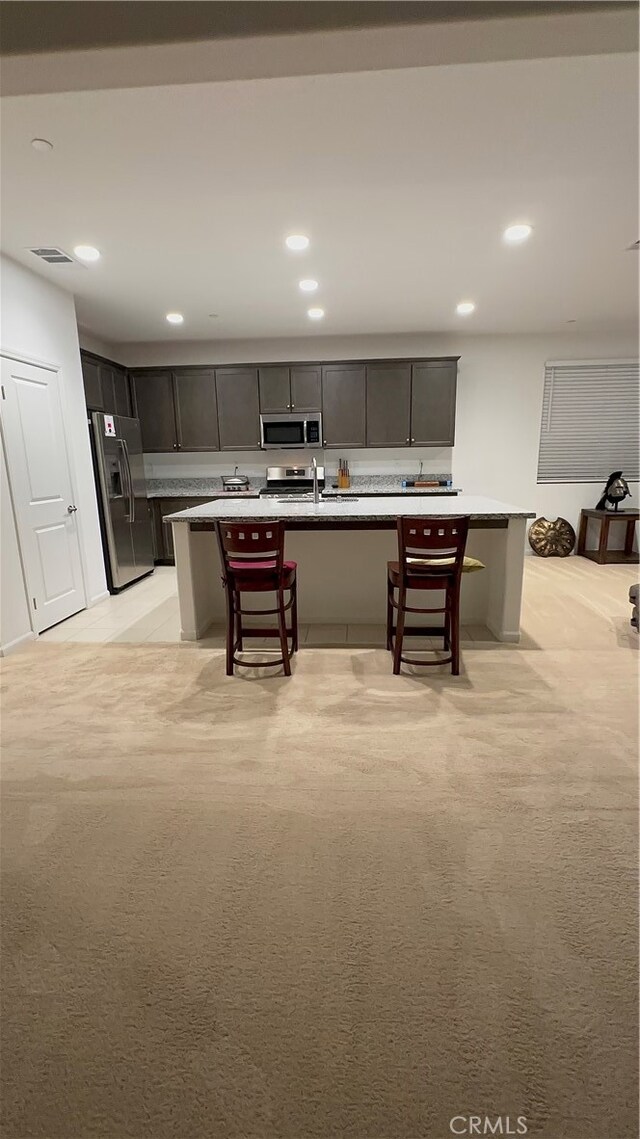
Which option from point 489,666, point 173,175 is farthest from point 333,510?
point 173,175

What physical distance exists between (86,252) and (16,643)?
2.85m

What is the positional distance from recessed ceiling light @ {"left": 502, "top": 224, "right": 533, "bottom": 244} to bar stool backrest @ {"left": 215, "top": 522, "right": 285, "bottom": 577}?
2506mm

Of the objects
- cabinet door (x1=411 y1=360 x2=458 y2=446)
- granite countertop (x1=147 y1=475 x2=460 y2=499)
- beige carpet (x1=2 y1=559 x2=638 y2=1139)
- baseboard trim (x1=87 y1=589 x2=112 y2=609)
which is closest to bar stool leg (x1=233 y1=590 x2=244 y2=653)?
beige carpet (x1=2 y1=559 x2=638 y2=1139)

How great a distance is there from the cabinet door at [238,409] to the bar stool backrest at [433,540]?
12.2ft

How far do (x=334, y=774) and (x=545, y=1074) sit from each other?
3.53ft

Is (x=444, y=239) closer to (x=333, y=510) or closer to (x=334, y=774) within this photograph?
(x=333, y=510)

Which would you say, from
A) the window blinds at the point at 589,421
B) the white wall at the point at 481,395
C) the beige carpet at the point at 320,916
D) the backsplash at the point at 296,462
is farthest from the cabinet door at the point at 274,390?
the beige carpet at the point at 320,916

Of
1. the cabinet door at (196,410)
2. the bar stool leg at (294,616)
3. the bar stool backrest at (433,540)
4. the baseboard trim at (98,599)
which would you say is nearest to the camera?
the bar stool backrest at (433,540)

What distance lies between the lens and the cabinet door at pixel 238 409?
5.76 meters

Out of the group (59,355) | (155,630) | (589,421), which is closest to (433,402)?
(589,421)

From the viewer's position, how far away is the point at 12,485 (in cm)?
346

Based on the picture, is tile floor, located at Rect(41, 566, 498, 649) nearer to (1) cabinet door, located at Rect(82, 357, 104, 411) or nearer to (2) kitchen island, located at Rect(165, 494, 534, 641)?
(2) kitchen island, located at Rect(165, 494, 534, 641)

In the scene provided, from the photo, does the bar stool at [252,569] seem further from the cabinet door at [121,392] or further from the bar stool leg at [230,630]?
the cabinet door at [121,392]

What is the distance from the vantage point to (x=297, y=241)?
3229 millimetres
